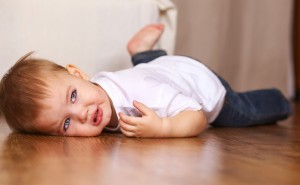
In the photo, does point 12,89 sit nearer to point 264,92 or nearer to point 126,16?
point 126,16

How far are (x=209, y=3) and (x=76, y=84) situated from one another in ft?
4.50

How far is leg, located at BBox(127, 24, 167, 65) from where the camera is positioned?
1.63 m

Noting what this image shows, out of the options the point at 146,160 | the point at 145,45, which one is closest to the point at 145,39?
the point at 145,45

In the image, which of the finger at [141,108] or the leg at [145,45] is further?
the leg at [145,45]

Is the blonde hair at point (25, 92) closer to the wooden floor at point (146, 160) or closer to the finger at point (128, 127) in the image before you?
the wooden floor at point (146, 160)

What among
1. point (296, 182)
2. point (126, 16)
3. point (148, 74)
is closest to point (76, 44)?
point (126, 16)

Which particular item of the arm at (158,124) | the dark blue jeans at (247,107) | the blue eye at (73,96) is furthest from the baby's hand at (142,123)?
the dark blue jeans at (247,107)

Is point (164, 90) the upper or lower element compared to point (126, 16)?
lower

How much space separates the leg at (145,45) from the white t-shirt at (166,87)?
4.3 inches

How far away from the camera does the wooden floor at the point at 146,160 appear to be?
679 millimetres

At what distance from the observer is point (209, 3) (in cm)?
239

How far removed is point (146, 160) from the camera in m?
0.82

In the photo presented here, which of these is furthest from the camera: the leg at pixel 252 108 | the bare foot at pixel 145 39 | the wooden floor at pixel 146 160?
the bare foot at pixel 145 39

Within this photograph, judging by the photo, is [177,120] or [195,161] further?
[177,120]
